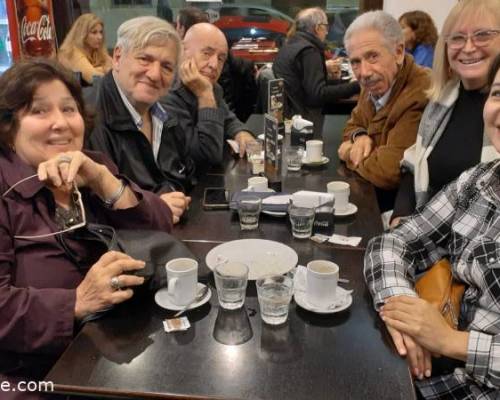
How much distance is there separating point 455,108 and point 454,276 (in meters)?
0.87

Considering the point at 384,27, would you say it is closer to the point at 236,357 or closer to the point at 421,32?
the point at 236,357

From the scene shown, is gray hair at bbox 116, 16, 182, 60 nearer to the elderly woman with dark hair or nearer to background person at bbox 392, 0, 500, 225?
the elderly woman with dark hair

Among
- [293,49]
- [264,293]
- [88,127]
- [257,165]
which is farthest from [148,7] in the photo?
[264,293]

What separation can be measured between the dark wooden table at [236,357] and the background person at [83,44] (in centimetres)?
411

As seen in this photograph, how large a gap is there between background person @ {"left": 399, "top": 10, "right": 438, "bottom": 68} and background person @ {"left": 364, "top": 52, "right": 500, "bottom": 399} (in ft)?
10.8

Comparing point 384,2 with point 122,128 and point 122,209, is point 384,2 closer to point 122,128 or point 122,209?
point 122,128

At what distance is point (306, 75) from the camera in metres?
3.94

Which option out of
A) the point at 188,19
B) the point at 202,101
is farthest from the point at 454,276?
the point at 188,19

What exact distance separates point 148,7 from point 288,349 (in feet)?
16.1

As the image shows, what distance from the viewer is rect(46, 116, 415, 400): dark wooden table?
968mm

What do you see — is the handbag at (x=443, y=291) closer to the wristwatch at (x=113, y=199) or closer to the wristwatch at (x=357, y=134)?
the wristwatch at (x=113, y=199)

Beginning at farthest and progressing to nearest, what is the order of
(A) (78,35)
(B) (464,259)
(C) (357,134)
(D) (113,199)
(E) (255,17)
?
(E) (255,17) → (A) (78,35) → (C) (357,134) → (D) (113,199) → (B) (464,259)

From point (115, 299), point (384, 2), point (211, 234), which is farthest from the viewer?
point (384, 2)

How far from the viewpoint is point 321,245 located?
155 centimetres
